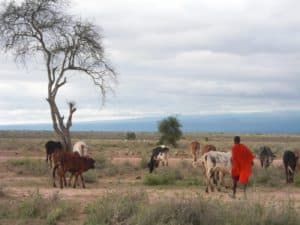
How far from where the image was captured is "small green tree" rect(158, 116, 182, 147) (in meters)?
63.1

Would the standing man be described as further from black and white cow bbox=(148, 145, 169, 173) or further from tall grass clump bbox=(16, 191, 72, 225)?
black and white cow bbox=(148, 145, 169, 173)

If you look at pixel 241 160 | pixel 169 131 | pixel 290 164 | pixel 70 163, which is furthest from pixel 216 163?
pixel 169 131

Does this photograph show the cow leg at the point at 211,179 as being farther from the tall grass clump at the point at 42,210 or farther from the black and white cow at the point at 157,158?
the black and white cow at the point at 157,158

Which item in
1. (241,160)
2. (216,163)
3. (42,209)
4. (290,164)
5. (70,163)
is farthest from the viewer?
(290,164)

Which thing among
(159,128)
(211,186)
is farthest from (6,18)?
(159,128)

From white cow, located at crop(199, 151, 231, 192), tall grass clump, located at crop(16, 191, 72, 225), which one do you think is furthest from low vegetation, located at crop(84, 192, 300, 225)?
white cow, located at crop(199, 151, 231, 192)

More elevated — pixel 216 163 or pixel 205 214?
pixel 216 163

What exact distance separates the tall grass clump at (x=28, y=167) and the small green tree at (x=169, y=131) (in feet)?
93.9

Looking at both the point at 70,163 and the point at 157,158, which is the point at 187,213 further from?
the point at 157,158

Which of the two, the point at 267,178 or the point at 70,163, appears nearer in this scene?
the point at 70,163

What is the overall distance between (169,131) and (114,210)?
155ft

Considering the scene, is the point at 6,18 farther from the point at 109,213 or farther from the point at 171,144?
the point at 171,144

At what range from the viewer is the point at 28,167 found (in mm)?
32812

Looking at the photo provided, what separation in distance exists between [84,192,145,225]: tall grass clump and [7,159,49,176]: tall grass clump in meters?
14.8
